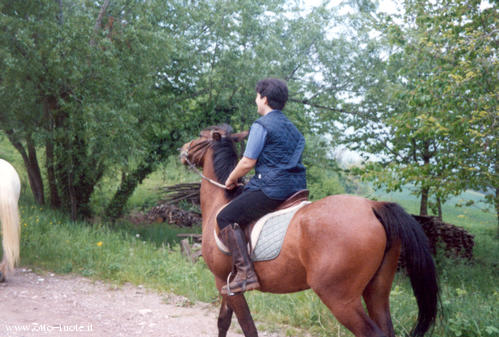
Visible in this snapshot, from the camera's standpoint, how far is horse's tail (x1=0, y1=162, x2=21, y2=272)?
598cm

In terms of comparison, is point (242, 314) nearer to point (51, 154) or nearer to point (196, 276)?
point (196, 276)

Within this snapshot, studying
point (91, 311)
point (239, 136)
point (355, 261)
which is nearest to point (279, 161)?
point (239, 136)

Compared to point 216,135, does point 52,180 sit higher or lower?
lower

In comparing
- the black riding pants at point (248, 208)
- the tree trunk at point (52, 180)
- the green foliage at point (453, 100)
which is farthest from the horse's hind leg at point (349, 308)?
the tree trunk at point (52, 180)

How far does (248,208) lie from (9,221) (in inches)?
166

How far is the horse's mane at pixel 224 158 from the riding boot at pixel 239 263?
76 cm

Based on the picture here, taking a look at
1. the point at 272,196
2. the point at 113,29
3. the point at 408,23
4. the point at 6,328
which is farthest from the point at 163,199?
the point at 272,196

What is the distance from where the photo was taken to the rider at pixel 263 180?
3.62 m

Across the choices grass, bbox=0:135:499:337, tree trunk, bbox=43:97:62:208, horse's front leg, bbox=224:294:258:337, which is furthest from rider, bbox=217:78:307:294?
tree trunk, bbox=43:97:62:208

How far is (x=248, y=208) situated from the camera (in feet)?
12.0

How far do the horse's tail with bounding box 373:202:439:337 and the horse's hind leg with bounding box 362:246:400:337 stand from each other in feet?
0.34

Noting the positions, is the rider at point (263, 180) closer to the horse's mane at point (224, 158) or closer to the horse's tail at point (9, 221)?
the horse's mane at point (224, 158)

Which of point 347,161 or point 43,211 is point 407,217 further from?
point 347,161

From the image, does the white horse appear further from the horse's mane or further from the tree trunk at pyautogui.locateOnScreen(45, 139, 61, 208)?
the tree trunk at pyautogui.locateOnScreen(45, 139, 61, 208)
